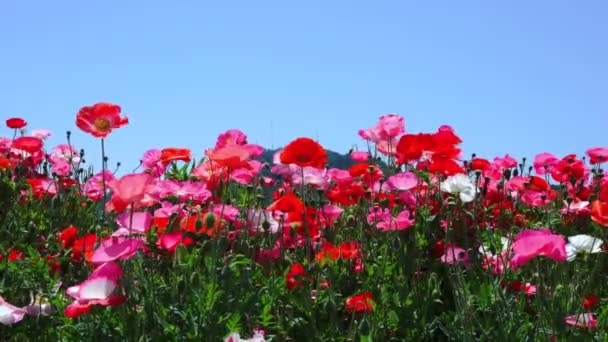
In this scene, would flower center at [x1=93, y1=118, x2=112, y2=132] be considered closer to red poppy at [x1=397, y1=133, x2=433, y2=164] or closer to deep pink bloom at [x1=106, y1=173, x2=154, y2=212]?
deep pink bloom at [x1=106, y1=173, x2=154, y2=212]

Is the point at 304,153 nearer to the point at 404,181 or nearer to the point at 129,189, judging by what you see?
the point at 404,181

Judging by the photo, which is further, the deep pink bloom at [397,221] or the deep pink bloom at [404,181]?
the deep pink bloom at [404,181]

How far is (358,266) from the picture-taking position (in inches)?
133

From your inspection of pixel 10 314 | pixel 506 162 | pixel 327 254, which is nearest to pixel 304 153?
pixel 327 254

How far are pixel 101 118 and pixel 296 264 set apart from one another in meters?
0.98

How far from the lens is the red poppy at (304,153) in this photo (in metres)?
3.25

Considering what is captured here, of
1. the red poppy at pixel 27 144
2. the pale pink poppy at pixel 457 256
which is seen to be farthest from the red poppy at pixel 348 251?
the red poppy at pixel 27 144

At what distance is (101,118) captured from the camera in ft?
11.0

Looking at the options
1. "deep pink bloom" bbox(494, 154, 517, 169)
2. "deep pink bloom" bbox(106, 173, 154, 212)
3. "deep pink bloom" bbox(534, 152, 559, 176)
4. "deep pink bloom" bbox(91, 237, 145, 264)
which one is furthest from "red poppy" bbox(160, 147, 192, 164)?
"deep pink bloom" bbox(534, 152, 559, 176)

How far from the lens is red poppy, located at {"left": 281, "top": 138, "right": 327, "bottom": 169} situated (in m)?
3.25

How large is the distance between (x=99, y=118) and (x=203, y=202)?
1.90 feet

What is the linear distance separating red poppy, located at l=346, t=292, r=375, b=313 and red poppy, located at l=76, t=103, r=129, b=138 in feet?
3.81

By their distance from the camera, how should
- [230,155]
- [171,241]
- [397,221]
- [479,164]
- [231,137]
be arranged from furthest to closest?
[479,164] < [231,137] < [397,221] < [230,155] < [171,241]

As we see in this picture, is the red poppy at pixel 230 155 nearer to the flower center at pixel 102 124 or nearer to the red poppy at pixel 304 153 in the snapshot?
the red poppy at pixel 304 153
